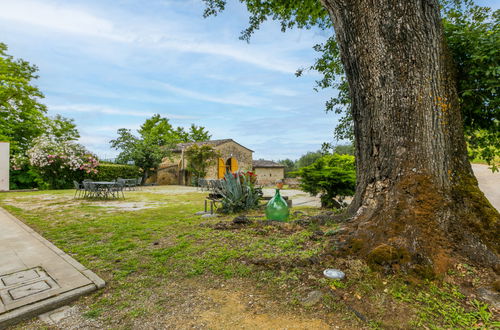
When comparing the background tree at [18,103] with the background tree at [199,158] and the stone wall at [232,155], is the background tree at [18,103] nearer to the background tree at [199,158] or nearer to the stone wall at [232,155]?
the background tree at [199,158]

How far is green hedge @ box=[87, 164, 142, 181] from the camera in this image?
1693cm

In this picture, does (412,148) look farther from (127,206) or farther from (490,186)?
(127,206)

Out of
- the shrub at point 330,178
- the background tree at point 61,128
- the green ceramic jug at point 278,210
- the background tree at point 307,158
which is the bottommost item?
the green ceramic jug at point 278,210

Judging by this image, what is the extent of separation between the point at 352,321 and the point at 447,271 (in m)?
0.94

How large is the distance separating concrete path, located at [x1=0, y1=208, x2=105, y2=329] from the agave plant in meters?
3.32

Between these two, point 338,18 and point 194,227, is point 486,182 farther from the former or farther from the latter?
point 194,227

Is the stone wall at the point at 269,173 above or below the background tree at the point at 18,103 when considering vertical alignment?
below

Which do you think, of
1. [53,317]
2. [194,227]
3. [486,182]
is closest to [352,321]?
[53,317]

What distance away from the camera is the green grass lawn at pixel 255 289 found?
5.10 feet

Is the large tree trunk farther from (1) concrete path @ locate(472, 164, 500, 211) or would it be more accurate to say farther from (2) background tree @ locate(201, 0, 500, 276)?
(1) concrete path @ locate(472, 164, 500, 211)

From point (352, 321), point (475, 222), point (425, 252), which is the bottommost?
point (352, 321)

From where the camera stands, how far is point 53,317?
1779mm

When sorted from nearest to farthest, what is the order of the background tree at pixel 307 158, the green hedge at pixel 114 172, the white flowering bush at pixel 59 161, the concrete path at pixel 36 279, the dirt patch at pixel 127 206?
the concrete path at pixel 36 279
the dirt patch at pixel 127 206
the white flowering bush at pixel 59 161
the green hedge at pixel 114 172
the background tree at pixel 307 158

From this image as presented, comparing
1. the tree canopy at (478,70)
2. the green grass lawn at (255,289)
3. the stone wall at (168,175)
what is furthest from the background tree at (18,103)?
the tree canopy at (478,70)
